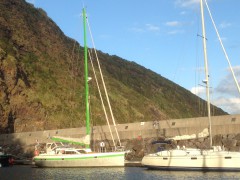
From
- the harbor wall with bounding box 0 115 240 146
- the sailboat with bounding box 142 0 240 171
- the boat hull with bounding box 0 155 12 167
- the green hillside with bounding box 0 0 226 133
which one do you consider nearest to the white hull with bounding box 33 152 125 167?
the sailboat with bounding box 142 0 240 171

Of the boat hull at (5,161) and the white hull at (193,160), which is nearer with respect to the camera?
the white hull at (193,160)

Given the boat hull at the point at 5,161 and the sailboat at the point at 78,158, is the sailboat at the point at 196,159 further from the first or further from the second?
the boat hull at the point at 5,161

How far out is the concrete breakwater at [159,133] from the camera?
134 feet

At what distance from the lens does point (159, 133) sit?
46.8 meters

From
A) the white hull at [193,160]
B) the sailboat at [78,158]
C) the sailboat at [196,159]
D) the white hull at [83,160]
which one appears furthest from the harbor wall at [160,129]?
the white hull at [83,160]

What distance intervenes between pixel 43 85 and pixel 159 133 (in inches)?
1661

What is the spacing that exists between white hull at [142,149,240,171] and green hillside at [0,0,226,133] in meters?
38.4

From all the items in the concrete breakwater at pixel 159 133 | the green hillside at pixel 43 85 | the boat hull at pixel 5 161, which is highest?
the green hillside at pixel 43 85

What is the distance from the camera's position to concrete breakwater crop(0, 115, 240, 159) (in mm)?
40750

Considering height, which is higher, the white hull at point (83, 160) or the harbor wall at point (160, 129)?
the harbor wall at point (160, 129)

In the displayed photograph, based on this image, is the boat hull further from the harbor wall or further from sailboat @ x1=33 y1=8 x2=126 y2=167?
the harbor wall

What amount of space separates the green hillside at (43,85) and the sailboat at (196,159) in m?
38.4

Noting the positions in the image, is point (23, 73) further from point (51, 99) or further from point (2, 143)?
point (2, 143)

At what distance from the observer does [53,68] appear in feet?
308
